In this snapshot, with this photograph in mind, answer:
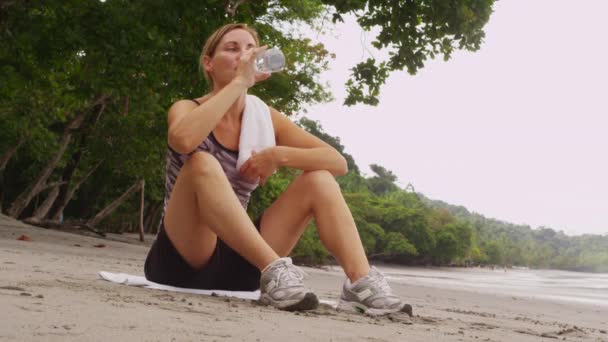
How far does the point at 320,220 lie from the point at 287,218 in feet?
0.73

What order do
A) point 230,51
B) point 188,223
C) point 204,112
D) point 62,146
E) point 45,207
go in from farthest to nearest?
point 45,207 < point 62,146 < point 230,51 < point 188,223 < point 204,112

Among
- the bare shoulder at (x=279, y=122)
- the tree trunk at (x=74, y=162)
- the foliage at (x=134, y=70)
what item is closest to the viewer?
the bare shoulder at (x=279, y=122)

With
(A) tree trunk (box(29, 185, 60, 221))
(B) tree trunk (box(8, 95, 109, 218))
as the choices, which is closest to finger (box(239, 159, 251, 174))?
(B) tree trunk (box(8, 95, 109, 218))

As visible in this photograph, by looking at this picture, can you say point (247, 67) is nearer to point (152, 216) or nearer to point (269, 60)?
point (269, 60)

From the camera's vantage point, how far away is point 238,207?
2.93 m

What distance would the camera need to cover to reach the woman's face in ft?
10.8

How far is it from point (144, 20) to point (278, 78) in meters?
6.98

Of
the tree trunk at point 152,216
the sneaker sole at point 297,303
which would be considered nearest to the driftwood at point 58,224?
the tree trunk at point 152,216

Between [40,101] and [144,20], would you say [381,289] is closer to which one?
[144,20]

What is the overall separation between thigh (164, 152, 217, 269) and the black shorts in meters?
0.04

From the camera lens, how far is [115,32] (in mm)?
8203

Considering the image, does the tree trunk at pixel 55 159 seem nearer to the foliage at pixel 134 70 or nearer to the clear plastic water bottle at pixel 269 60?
the foliage at pixel 134 70

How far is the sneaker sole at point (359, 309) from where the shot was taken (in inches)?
118

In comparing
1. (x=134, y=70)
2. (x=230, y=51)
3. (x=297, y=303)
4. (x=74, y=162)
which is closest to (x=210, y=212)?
(x=297, y=303)
